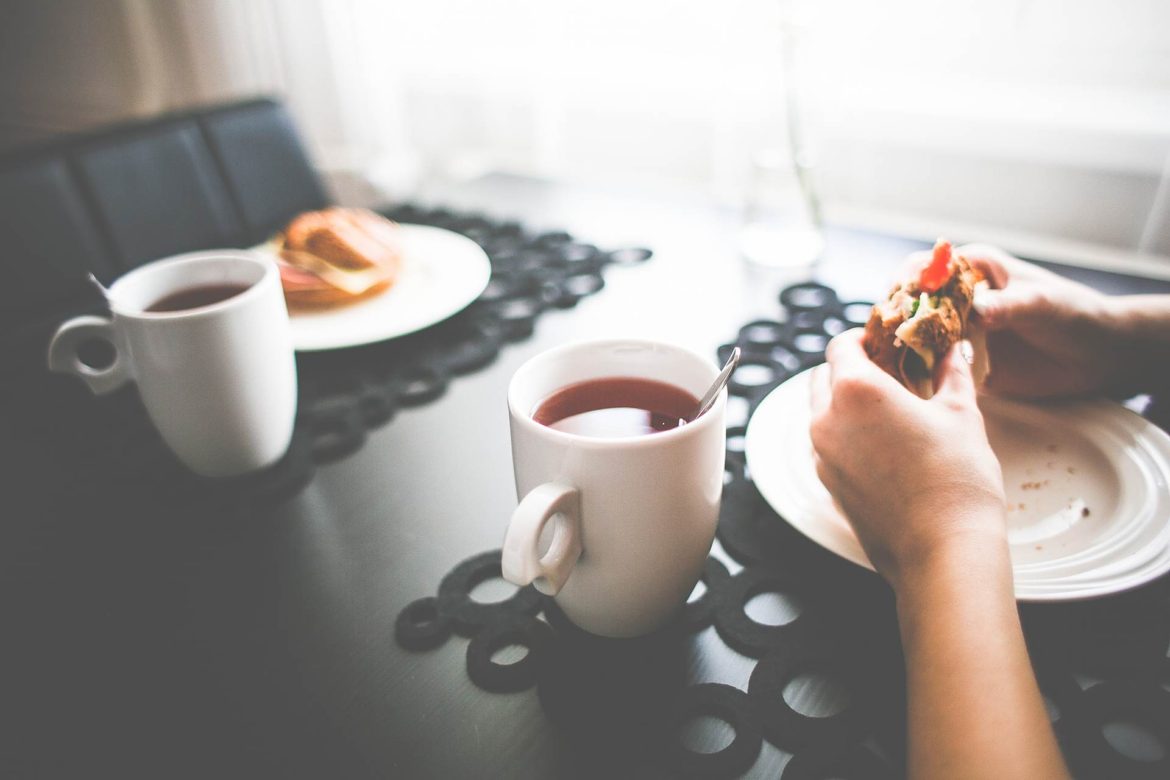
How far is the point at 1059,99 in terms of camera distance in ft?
3.94

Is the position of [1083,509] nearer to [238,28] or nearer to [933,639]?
[933,639]

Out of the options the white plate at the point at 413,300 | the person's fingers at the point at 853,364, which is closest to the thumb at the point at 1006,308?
the person's fingers at the point at 853,364

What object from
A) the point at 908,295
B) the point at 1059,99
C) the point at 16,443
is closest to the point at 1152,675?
the point at 908,295

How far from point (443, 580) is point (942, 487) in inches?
11.8

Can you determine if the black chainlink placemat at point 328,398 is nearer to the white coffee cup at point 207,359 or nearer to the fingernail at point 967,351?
the white coffee cup at point 207,359

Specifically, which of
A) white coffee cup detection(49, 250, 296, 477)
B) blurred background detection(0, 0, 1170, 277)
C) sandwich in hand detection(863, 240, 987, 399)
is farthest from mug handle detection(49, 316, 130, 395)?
blurred background detection(0, 0, 1170, 277)

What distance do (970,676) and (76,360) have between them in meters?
0.63

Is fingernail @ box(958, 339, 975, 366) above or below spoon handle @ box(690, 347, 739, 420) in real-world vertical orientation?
below

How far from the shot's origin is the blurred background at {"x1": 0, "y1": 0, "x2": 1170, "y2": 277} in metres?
1.16

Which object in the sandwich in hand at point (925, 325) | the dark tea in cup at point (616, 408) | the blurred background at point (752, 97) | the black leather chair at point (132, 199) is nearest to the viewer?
the dark tea in cup at point (616, 408)

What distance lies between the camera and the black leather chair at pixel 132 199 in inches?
39.1

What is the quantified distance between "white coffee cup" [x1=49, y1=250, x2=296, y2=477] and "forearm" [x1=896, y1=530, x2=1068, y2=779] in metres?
0.45

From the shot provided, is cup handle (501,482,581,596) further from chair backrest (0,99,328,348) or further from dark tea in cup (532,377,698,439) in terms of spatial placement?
chair backrest (0,99,328,348)

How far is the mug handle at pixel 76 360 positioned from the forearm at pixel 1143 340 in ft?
2.48
